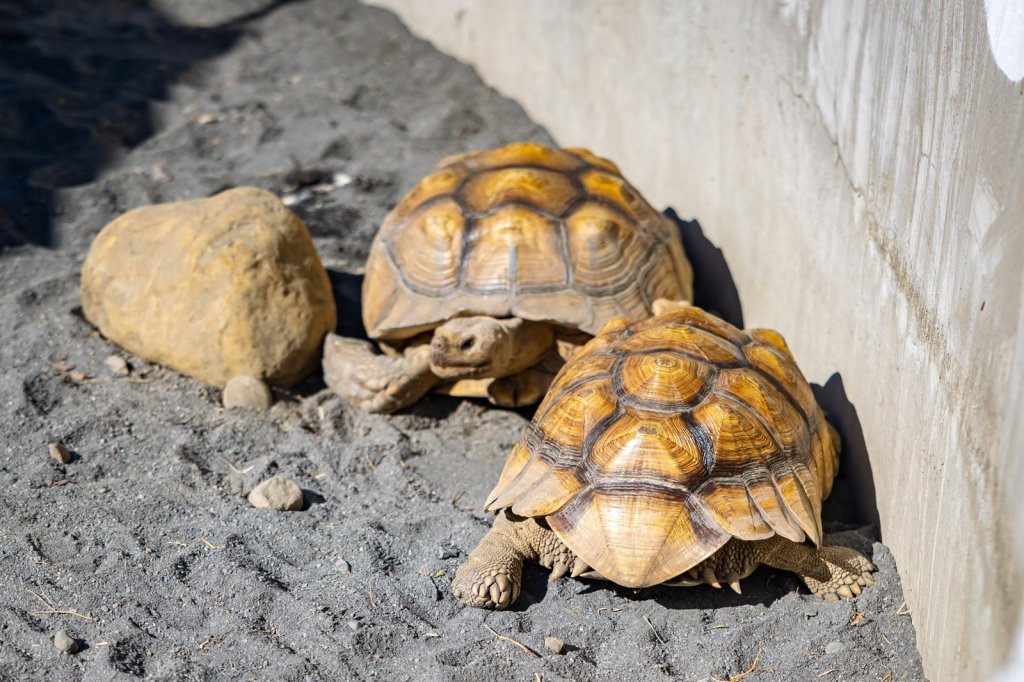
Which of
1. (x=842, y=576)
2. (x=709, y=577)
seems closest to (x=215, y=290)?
(x=709, y=577)

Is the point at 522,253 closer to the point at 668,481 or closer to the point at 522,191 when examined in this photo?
the point at 522,191

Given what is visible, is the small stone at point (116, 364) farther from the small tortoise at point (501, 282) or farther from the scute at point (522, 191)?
the scute at point (522, 191)

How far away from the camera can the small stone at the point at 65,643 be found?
226 cm

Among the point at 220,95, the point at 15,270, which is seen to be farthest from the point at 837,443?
the point at 220,95

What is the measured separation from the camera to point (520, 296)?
3.33m

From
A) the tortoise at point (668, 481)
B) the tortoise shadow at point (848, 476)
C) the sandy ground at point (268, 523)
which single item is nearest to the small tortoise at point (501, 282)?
the sandy ground at point (268, 523)

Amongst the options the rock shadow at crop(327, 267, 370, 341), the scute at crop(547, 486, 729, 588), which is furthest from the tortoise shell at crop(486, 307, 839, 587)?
the rock shadow at crop(327, 267, 370, 341)

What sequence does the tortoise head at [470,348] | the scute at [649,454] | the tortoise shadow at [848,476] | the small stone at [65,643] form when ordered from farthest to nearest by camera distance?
the tortoise head at [470,348], the tortoise shadow at [848,476], the scute at [649,454], the small stone at [65,643]

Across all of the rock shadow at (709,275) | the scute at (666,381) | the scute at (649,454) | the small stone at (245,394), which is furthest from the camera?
the rock shadow at (709,275)

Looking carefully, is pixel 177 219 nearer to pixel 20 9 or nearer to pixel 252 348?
pixel 252 348

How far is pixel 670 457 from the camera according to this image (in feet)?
8.21

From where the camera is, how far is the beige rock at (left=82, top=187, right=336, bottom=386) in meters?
3.30

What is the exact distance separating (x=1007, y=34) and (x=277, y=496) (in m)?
2.03

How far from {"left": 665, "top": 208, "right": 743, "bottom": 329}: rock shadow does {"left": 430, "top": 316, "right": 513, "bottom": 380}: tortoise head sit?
0.92 meters
